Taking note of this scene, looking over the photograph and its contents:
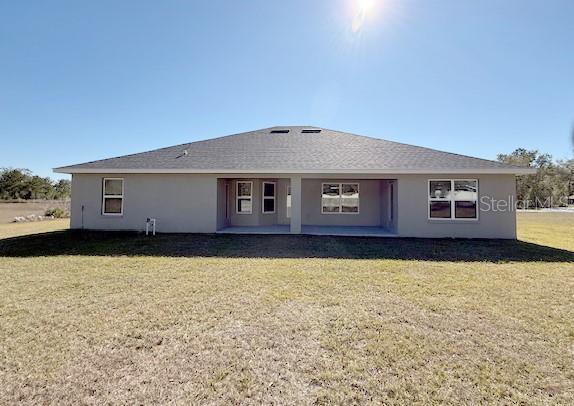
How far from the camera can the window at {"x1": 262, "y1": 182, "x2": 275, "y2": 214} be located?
50.2 ft

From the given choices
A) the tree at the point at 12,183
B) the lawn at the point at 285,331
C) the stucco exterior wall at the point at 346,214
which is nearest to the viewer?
the lawn at the point at 285,331

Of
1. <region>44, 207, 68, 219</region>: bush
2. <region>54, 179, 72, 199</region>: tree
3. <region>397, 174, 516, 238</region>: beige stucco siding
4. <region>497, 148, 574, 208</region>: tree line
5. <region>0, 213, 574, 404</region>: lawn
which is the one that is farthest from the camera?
<region>54, 179, 72, 199</region>: tree

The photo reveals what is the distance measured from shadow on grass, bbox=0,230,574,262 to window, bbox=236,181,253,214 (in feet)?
10.4

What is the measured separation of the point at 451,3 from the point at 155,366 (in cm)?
1265

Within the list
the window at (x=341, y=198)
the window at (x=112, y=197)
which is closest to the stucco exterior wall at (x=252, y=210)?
the window at (x=341, y=198)

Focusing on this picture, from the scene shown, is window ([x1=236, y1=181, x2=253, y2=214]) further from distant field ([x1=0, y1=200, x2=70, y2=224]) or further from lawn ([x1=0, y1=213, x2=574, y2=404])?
distant field ([x1=0, y1=200, x2=70, y2=224])

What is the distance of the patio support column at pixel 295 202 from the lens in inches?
489

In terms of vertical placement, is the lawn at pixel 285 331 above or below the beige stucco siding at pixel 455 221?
below

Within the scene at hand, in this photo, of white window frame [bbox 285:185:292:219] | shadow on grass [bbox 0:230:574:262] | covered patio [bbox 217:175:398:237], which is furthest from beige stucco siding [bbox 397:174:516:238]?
white window frame [bbox 285:185:292:219]

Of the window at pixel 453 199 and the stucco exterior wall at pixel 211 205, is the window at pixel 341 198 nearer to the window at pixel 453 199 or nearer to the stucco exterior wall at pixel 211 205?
the stucco exterior wall at pixel 211 205

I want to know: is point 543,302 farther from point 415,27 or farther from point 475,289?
point 415,27

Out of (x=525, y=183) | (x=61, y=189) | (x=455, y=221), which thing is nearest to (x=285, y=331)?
(x=455, y=221)

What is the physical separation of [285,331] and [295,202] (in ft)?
28.7

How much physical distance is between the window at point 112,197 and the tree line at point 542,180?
56.6m
